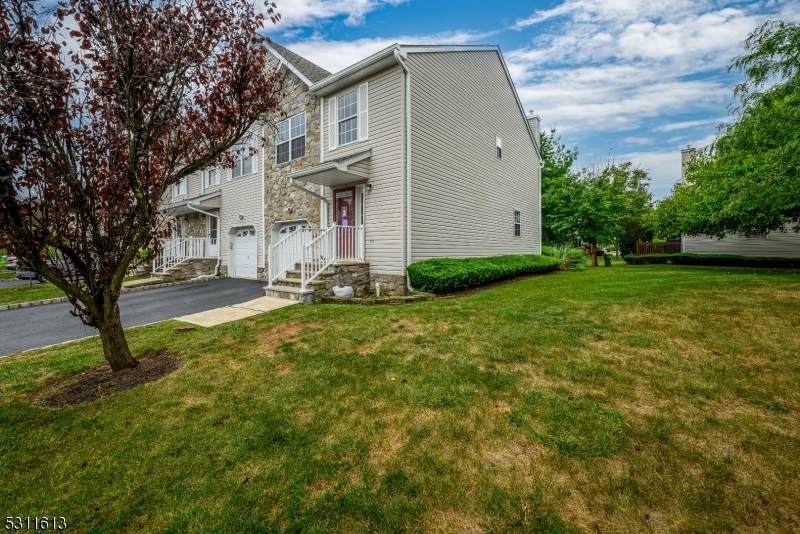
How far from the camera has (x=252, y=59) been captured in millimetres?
4562

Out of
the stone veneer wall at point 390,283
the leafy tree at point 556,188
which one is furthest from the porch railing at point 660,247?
the stone veneer wall at point 390,283

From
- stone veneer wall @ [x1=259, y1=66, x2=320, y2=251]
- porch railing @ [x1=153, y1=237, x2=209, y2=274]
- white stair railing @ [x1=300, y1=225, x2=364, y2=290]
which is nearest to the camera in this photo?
white stair railing @ [x1=300, y1=225, x2=364, y2=290]

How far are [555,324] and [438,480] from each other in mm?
4083

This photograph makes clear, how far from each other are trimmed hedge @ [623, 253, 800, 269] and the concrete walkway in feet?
70.5

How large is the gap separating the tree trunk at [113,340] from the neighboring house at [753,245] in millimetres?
21582

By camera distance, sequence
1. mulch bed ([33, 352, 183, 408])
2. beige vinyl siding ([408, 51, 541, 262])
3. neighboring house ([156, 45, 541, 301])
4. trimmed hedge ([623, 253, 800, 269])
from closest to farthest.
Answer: mulch bed ([33, 352, 183, 408]) < neighboring house ([156, 45, 541, 301]) < beige vinyl siding ([408, 51, 541, 262]) < trimmed hedge ([623, 253, 800, 269])

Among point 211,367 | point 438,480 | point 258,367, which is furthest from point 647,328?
point 211,367

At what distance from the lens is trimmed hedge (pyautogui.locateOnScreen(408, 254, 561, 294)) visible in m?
8.77

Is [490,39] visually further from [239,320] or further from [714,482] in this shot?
[714,482]

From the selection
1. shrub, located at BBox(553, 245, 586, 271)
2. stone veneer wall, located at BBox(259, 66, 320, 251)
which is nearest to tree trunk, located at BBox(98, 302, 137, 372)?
stone veneer wall, located at BBox(259, 66, 320, 251)

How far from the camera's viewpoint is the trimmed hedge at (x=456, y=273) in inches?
345

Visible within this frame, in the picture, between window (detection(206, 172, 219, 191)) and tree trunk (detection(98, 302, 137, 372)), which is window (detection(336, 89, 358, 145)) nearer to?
tree trunk (detection(98, 302, 137, 372))

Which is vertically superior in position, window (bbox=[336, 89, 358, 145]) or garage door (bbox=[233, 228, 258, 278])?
window (bbox=[336, 89, 358, 145])

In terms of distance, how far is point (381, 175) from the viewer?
30.9ft
